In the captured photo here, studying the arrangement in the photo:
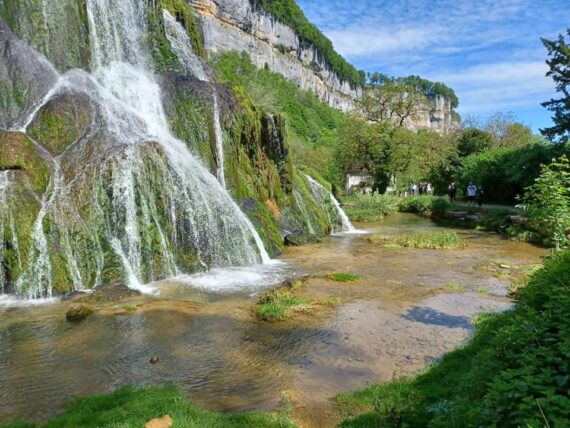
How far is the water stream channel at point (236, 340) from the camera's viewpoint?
255 inches

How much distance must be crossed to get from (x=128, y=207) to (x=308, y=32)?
156 m

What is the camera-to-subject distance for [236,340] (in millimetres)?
8453

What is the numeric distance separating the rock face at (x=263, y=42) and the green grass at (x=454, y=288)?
274 feet

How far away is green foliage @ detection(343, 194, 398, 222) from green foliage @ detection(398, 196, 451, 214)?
0.91 meters

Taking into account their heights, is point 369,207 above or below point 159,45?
below

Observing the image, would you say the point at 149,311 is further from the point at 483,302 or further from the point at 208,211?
the point at 483,302

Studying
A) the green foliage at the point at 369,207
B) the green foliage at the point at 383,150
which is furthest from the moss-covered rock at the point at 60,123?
the green foliage at the point at 383,150

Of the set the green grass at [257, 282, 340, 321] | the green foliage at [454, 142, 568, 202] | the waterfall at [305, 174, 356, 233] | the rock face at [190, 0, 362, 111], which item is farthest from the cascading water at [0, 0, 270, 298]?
the rock face at [190, 0, 362, 111]

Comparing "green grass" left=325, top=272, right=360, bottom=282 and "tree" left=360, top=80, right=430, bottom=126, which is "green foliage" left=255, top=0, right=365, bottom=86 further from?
"green grass" left=325, top=272, right=360, bottom=282

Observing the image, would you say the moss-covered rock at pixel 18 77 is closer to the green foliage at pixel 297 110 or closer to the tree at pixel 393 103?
the tree at pixel 393 103

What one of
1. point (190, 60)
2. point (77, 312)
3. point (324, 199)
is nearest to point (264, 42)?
point (190, 60)

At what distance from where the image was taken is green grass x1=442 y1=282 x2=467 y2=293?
12156mm

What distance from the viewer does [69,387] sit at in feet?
21.4

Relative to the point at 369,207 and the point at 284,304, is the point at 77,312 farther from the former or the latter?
the point at 369,207
